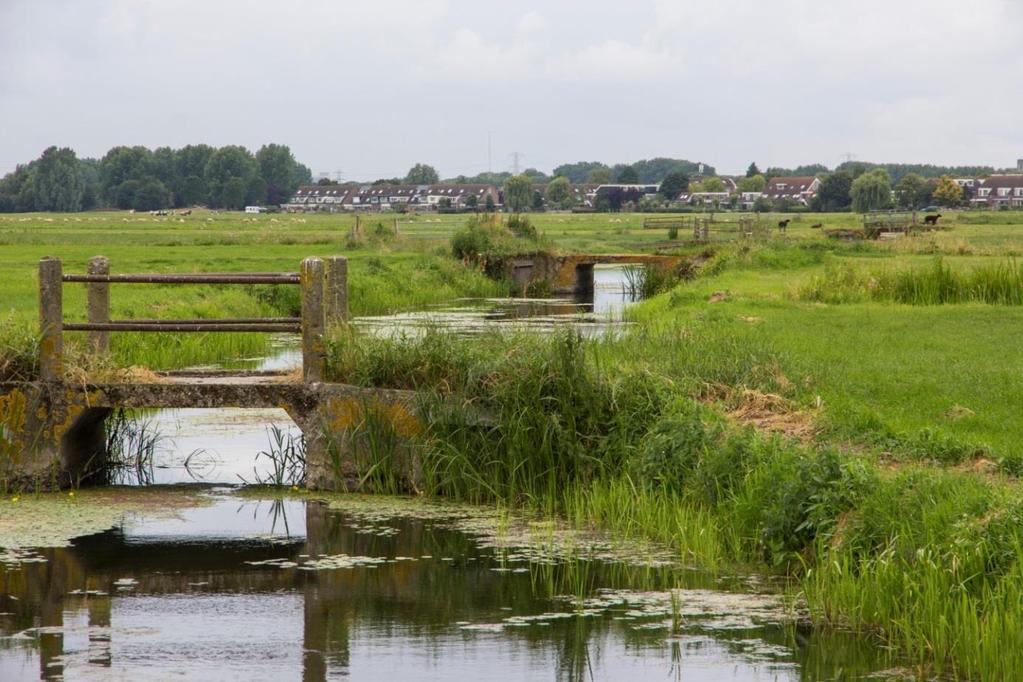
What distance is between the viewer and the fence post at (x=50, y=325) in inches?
642

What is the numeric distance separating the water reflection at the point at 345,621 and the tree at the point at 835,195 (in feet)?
530

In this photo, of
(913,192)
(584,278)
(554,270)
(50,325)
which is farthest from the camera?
(913,192)

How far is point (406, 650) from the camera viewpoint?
421 inches

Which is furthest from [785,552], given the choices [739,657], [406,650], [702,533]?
[406,650]

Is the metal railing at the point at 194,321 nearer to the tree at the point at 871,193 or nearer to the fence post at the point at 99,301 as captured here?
the fence post at the point at 99,301

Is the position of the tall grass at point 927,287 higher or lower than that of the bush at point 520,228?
lower

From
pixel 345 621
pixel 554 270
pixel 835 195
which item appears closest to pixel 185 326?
pixel 345 621

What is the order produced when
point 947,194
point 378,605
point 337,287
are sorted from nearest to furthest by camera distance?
point 378,605
point 337,287
point 947,194

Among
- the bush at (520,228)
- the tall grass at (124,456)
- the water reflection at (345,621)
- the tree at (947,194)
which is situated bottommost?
the water reflection at (345,621)

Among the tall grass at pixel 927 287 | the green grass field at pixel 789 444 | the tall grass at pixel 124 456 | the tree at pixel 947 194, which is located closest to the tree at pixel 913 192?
the tree at pixel 947 194

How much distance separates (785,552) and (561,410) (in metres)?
3.89

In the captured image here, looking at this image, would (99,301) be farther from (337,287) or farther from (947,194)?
(947,194)

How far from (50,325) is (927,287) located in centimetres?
1975

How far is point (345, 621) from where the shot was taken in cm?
1144
